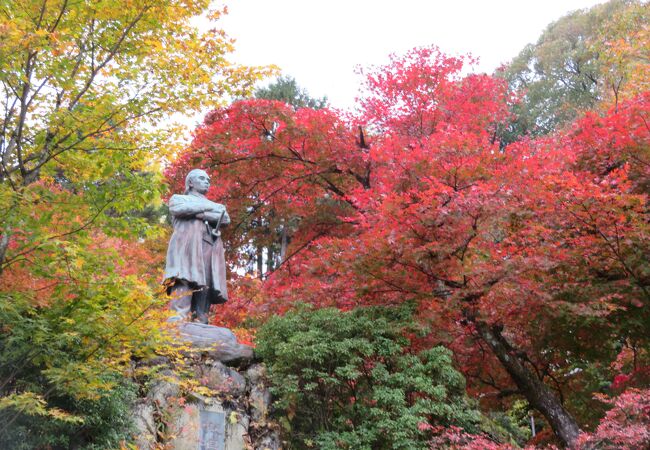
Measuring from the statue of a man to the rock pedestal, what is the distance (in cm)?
47

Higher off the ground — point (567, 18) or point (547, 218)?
point (567, 18)

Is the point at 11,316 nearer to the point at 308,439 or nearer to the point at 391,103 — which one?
the point at 308,439

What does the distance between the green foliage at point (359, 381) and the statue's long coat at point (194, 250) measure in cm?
93

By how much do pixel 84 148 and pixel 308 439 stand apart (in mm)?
4059

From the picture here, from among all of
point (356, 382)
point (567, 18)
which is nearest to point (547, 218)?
point (356, 382)

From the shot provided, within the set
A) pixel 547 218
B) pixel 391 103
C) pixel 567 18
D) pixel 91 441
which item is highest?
pixel 567 18

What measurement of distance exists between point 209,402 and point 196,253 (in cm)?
190

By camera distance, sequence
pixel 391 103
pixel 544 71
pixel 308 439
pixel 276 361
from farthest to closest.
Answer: pixel 544 71 → pixel 391 103 → pixel 276 361 → pixel 308 439

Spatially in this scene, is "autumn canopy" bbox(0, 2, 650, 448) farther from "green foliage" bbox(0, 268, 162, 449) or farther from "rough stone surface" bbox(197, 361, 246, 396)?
"rough stone surface" bbox(197, 361, 246, 396)

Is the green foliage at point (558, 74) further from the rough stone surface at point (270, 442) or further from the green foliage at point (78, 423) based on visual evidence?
the green foliage at point (78, 423)

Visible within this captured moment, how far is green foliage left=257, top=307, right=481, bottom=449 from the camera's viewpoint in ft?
22.2

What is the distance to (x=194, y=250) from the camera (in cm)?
764

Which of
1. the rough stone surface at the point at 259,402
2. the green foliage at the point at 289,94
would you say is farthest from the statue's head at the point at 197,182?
the green foliage at the point at 289,94

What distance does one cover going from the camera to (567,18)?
26438 millimetres
